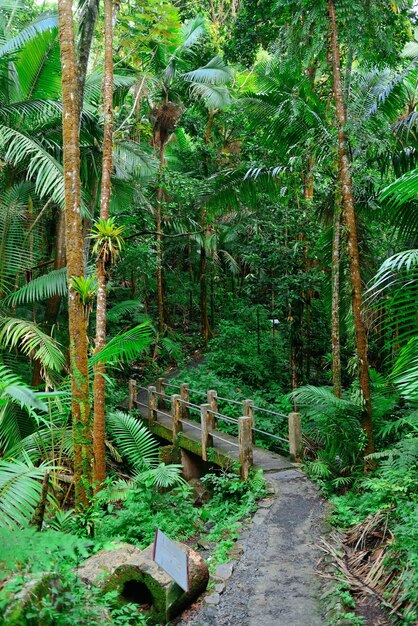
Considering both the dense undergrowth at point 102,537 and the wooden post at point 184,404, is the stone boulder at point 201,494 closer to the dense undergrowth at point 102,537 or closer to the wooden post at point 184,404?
the dense undergrowth at point 102,537

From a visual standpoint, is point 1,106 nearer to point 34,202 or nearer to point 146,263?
point 34,202

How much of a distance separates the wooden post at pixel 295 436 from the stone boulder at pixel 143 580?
3.74 m

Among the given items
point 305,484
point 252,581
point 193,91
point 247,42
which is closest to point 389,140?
point 247,42

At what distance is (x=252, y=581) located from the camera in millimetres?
5133

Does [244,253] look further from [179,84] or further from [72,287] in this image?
[72,287]

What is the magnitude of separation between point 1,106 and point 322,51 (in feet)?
18.6

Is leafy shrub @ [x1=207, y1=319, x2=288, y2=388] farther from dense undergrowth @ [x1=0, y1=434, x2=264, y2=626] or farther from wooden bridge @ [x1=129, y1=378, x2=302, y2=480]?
dense undergrowth @ [x1=0, y1=434, x2=264, y2=626]

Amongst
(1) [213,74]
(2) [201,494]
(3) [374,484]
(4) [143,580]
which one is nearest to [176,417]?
(2) [201,494]

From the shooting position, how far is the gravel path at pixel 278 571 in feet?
14.7

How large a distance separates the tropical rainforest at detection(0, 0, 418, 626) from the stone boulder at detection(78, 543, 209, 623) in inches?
10.7

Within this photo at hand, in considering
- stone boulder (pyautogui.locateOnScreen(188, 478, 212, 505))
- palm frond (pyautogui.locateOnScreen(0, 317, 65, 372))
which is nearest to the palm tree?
palm frond (pyautogui.locateOnScreen(0, 317, 65, 372))

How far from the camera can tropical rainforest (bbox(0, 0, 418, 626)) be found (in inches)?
177

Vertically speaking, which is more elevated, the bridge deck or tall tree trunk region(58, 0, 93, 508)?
tall tree trunk region(58, 0, 93, 508)

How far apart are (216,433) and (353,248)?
4.65 meters
